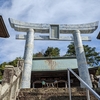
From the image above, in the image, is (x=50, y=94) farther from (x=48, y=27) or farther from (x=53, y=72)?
(x=48, y=27)

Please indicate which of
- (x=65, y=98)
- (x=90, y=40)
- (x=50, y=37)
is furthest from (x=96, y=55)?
(x=65, y=98)

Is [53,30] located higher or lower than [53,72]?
higher

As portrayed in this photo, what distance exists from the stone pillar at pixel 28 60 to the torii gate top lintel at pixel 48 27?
0.53 metres

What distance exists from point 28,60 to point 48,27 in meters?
3.50

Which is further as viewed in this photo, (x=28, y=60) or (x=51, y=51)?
(x=51, y=51)

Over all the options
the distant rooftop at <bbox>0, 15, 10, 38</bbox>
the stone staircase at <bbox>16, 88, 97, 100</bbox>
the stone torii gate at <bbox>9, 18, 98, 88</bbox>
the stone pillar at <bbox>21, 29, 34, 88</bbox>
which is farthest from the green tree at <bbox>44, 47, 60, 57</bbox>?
the stone staircase at <bbox>16, 88, 97, 100</bbox>

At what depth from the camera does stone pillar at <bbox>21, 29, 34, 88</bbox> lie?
1045 centimetres

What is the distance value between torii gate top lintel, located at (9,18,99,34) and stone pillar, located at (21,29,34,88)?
21.0 inches

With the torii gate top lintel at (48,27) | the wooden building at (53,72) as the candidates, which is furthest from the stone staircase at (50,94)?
the torii gate top lintel at (48,27)

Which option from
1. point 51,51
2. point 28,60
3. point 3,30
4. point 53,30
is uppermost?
point 51,51

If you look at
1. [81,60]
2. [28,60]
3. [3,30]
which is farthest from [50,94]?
[81,60]

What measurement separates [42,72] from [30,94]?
722cm

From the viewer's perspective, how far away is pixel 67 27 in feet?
43.9

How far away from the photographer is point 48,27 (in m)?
13.2
